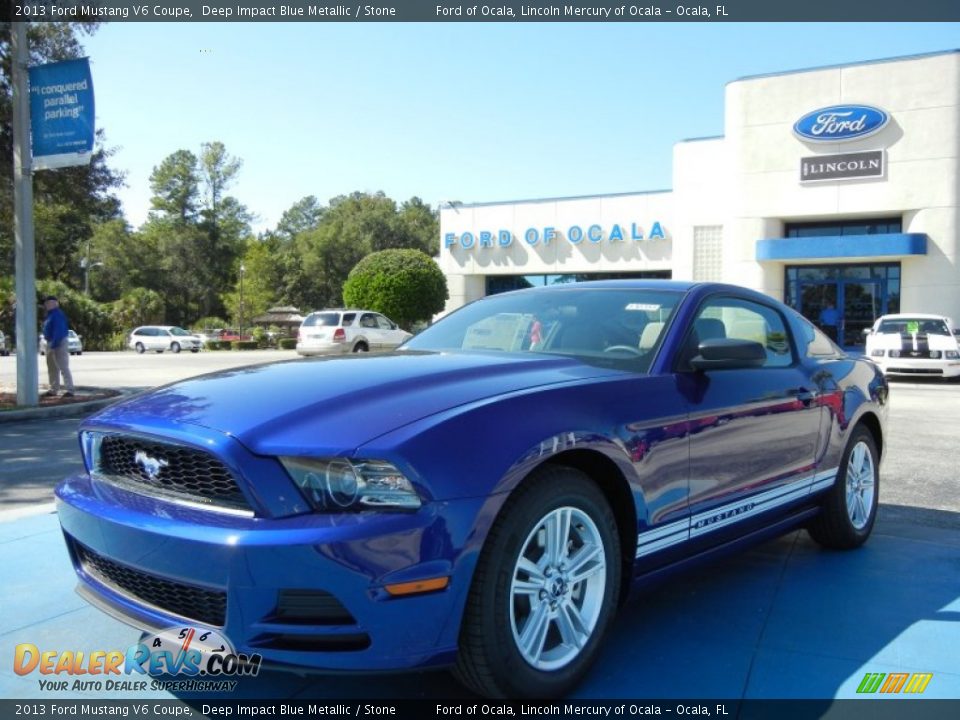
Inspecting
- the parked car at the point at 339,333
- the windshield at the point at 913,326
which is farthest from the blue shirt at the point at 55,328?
the windshield at the point at 913,326

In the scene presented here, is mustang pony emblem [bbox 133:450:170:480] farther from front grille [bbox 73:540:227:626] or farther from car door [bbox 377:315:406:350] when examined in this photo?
car door [bbox 377:315:406:350]

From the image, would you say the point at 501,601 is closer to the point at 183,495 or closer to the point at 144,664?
the point at 183,495

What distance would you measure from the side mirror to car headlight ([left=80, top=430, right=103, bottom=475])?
241 centimetres

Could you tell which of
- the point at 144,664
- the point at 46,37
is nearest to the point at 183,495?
the point at 144,664

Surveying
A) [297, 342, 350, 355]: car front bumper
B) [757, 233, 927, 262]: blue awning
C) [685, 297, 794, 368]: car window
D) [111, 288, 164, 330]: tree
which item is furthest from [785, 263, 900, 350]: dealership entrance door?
[111, 288, 164, 330]: tree

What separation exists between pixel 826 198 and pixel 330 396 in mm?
26896

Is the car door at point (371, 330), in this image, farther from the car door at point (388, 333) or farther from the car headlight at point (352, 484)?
the car headlight at point (352, 484)

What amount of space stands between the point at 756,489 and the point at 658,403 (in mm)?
877

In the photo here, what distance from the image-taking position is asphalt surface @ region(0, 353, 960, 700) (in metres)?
2.95

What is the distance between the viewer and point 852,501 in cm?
471

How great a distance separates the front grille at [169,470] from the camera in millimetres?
2490

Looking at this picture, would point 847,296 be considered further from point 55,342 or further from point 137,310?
point 137,310

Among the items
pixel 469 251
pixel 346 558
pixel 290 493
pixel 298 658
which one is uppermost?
pixel 469 251

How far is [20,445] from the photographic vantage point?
8734 mm
